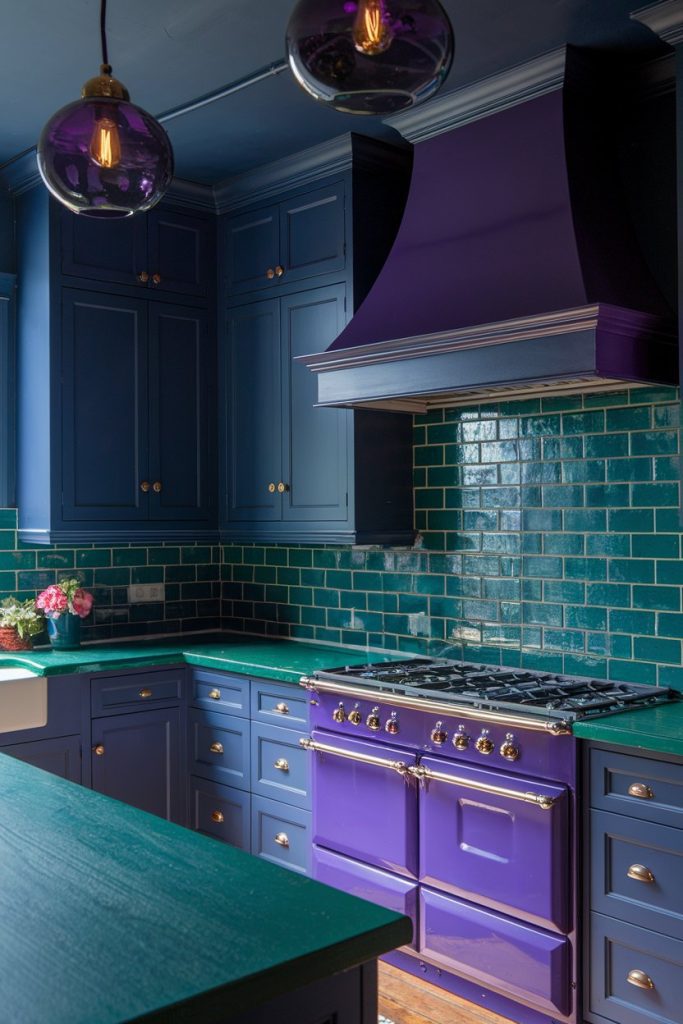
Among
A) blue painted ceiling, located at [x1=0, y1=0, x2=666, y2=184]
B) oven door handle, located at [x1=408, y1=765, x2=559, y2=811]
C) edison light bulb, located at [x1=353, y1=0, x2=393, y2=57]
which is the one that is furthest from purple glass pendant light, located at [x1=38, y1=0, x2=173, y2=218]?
oven door handle, located at [x1=408, y1=765, x2=559, y2=811]

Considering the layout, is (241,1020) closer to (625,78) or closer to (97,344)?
(625,78)

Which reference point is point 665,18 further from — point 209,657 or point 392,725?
point 209,657

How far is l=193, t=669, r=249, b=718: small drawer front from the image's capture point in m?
4.05

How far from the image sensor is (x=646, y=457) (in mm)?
3369

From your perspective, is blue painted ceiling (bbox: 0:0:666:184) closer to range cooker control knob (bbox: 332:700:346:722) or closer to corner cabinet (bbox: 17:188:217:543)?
corner cabinet (bbox: 17:188:217:543)

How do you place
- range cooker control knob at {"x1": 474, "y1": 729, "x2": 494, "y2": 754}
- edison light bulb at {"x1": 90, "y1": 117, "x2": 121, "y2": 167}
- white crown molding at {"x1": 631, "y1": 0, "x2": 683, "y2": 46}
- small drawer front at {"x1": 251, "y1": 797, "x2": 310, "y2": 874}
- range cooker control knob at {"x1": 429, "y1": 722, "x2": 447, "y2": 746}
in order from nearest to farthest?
edison light bulb at {"x1": 90, "y1": 117, "x2": 121, "y2": 167}, white crown molding at {"x1": 631, "y1": 0, "x2": 683, "y2": 46}, range cooker control knob at {"x1": 474, "y1": 729, "x2": 494, "y2": 754}, range cooker control knob at {"x1": 429, "y1": 722, "x2": 447, "y2": 746}, small drawer front at {"x1": 251, "y1": 797, "x2": 310, "y2": 874}

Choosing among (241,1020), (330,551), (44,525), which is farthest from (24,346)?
(241,1020)

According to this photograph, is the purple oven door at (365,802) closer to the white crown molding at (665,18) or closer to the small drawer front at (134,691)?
the small drawer front at (134,691)

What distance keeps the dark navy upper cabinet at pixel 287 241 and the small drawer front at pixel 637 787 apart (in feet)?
7.32

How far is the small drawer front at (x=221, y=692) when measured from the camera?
159 inches

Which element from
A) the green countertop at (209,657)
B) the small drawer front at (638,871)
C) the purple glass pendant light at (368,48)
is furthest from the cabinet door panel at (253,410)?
the purple glass pendant light at (368,48)

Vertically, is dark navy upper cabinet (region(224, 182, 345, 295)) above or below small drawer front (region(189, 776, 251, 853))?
above

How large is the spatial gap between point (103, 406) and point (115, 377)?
139 millimetres

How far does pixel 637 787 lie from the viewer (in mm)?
2750
